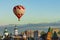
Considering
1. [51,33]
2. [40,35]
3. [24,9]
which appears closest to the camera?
[24,9]

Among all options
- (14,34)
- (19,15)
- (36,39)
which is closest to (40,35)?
(36,39)

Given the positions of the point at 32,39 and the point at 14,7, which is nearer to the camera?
the point at 14,7

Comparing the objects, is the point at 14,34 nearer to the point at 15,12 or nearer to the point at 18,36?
the point at 18,36

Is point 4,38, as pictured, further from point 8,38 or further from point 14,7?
point 14,7

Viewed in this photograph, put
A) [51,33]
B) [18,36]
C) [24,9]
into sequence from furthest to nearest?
[18,36], [51,33], [24,9]

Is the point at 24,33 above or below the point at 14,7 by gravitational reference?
below

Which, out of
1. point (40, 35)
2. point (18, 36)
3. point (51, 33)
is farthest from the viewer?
point (18, 36)

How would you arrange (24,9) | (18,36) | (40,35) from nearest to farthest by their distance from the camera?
(24,9), (40,35), (18,36)

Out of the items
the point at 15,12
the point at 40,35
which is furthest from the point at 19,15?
the point at 40,35

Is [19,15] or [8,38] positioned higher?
[19,15]
